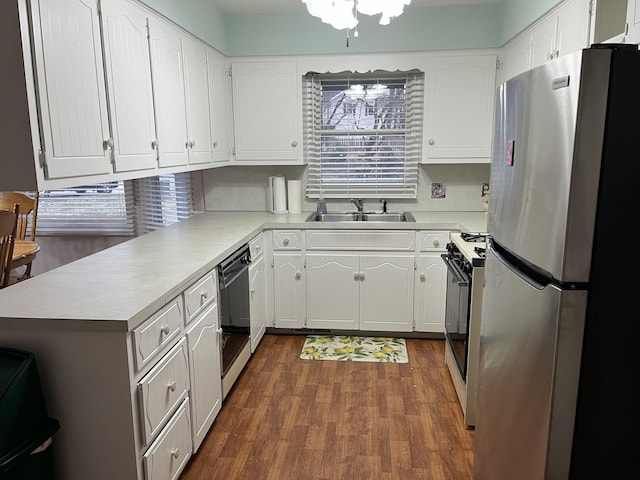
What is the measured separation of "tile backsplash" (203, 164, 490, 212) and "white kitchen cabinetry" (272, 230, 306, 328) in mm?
625

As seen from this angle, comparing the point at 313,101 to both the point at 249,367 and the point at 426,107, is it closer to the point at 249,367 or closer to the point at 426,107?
the point at 426,107

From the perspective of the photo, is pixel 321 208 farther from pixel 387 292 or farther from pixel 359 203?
pixel 387 292

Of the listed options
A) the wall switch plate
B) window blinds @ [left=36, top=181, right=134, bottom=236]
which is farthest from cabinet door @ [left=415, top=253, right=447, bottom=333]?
window blinds @ [left=36, top=181, right=134, bottom=236]

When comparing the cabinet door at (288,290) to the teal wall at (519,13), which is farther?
the cabinet door at (288,290)

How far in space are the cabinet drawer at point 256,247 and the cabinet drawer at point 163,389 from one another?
4.07 feet

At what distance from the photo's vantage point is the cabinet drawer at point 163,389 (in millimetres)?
1724

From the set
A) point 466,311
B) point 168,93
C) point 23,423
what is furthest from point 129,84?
point 466,311

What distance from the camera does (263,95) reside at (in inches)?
148

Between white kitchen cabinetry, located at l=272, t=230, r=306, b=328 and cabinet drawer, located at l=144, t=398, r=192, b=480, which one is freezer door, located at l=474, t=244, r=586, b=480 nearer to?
cabinet drawer, located at l=144, t=398, r=192, b=480

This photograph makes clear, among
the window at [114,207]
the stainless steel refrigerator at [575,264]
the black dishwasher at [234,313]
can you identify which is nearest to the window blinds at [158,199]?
the window at [114,207]

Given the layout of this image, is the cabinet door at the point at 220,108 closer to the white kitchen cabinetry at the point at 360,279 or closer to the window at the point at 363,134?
the window at the point at 363,134

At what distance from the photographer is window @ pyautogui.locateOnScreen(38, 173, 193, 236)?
3.97m

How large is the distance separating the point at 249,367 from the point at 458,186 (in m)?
2.22

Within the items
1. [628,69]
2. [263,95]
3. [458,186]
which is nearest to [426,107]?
[458,186]
